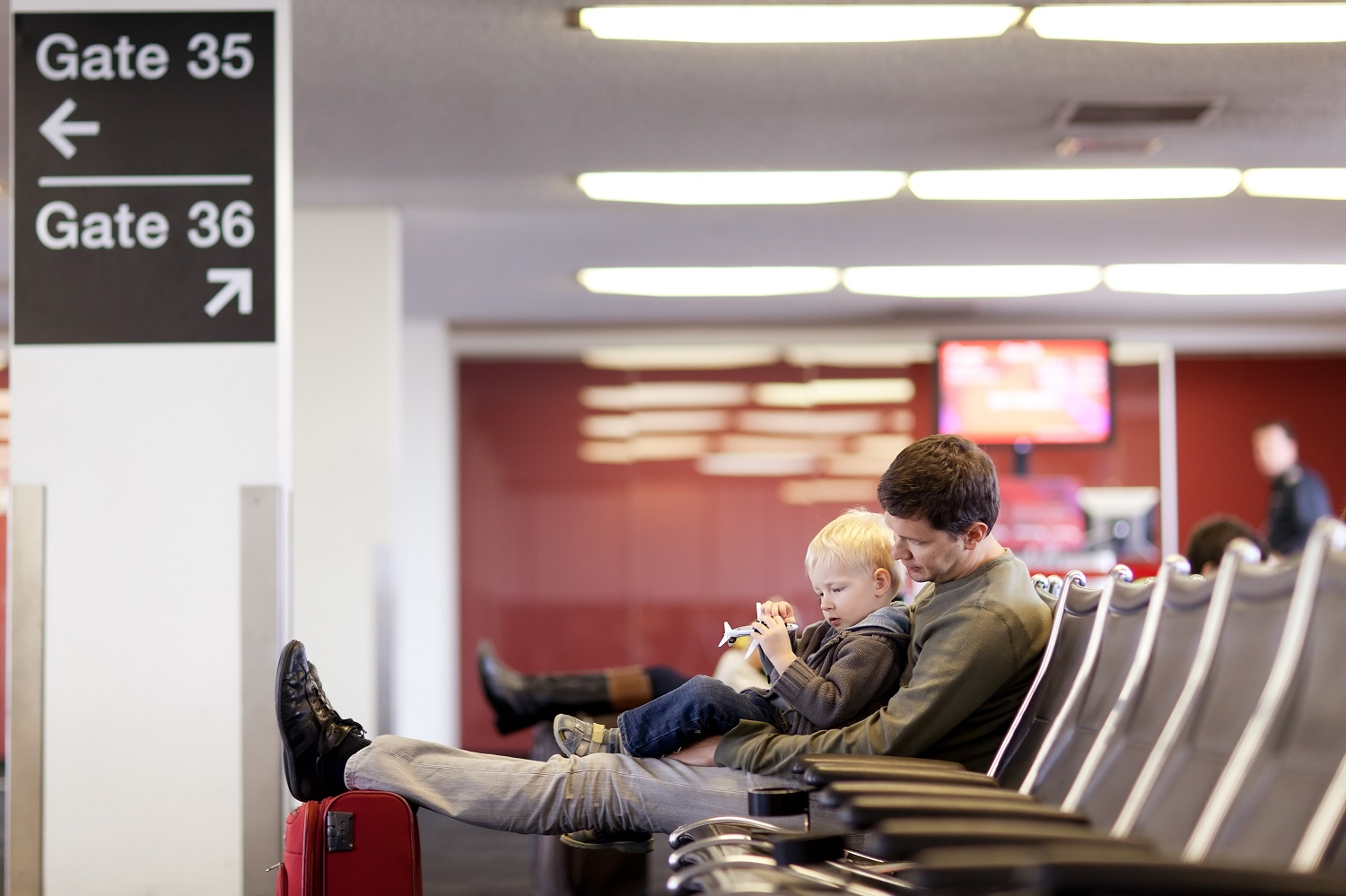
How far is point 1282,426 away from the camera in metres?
8.35

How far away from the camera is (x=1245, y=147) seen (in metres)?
4.73

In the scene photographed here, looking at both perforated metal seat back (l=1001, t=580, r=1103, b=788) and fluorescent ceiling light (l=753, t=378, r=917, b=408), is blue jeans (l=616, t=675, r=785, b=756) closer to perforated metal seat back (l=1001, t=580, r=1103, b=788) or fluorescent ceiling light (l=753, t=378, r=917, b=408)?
perforated metal seat back (l=1001, t=580, r=1103, b=788)

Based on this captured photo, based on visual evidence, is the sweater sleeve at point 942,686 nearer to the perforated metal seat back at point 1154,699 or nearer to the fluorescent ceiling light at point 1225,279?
the perforated metal seat back at point 1154,699

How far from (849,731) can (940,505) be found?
0.45 meters

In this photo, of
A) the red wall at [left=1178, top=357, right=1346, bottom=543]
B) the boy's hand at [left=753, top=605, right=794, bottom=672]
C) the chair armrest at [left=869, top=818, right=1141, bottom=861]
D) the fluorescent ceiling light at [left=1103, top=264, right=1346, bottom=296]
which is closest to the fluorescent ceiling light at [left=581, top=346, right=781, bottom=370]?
the fluorescent ceiling light at [left=1103, top=264, right=1346, bottom=296]

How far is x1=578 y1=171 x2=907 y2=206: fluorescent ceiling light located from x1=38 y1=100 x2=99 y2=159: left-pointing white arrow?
6.91ft

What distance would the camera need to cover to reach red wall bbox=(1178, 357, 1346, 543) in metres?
8.65

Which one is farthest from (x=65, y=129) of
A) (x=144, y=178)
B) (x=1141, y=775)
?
(x=1141, y=775)

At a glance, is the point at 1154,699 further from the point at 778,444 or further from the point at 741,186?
the point at 778,444

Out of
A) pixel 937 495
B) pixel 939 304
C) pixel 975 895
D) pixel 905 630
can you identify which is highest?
pixel 939 304

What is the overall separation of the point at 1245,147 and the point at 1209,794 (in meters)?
3.52

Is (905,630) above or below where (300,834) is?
above

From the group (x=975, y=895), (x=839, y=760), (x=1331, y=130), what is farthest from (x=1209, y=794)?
(x=1331, y=130)

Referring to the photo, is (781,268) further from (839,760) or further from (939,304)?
(839,760)
